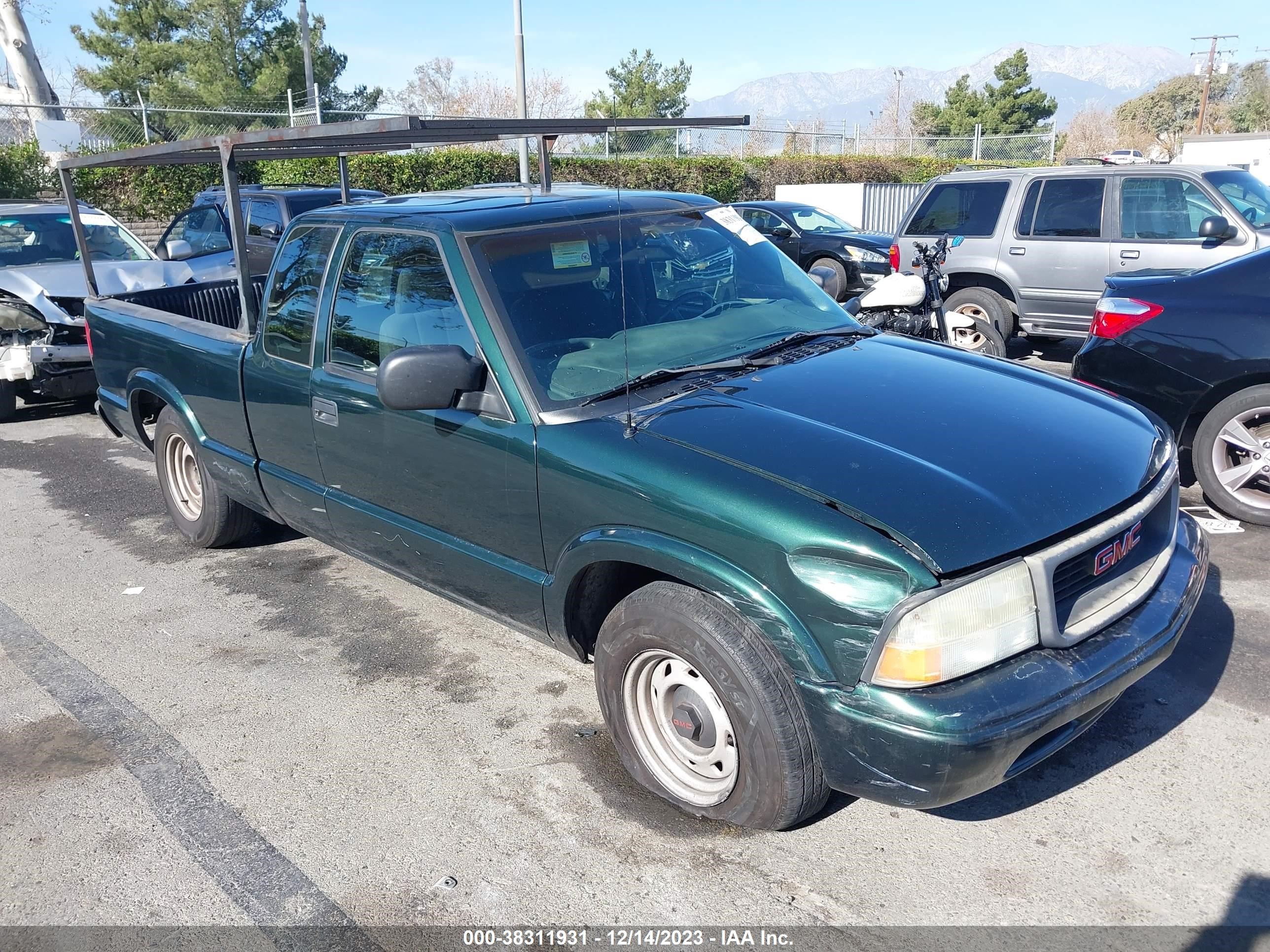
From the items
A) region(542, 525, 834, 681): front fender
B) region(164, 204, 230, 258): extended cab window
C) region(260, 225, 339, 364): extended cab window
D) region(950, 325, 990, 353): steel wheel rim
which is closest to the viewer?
region(542, 525, 834, 681): front fender

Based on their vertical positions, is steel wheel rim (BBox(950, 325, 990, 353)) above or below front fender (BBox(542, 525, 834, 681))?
below

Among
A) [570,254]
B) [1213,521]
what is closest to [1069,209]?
[1213,521]

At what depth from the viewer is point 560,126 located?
423 centimetres

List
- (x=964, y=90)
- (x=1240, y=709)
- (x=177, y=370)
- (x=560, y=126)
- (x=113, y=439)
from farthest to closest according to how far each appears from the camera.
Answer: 1. (x=964, y=90)
2. (x=113, y=439)
3. (x=177, y=370)
4. (x=560, y=126)
5. (x=1240, y=709)

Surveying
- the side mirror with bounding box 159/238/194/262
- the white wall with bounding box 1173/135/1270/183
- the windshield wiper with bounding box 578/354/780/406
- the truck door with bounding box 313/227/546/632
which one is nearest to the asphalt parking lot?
the truck door with bounding box 313/227/546/632

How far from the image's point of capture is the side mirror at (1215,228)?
7941 millimetres

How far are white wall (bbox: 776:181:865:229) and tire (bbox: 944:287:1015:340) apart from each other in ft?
55.4

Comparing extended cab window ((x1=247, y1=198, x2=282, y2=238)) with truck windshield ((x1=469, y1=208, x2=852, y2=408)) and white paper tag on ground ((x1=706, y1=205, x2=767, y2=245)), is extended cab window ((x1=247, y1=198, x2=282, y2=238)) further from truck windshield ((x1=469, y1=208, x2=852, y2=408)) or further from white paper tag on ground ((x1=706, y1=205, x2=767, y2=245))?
truck windshield ((x1=469, y1=208, x2=852, y2=408))

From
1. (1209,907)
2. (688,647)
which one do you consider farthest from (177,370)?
(1209,907)

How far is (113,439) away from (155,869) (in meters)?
6.29

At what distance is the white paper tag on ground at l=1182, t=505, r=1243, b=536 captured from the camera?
5.29 meters

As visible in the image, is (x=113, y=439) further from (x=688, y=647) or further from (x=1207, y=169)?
(x=1207, y=169)

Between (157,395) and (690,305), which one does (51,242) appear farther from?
(690,305)

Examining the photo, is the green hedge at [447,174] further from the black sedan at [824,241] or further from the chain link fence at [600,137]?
the black sedan at [824,241]
